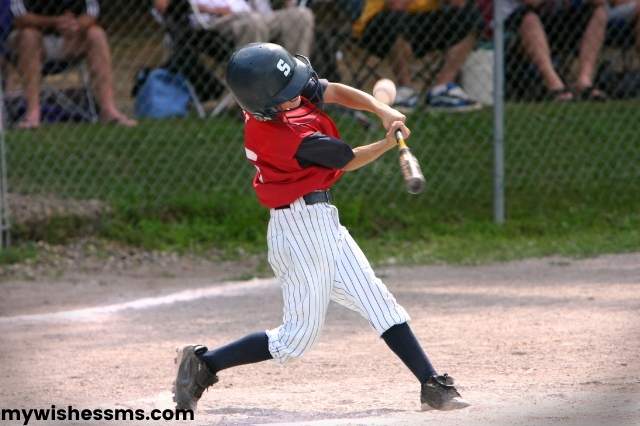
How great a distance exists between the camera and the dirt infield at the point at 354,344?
13.7ft

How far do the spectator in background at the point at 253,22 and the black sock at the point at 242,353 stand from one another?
15.4ft

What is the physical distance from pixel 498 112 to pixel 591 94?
151 centimetres

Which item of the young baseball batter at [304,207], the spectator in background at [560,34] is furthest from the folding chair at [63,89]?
the young baseball batter at [304,207]

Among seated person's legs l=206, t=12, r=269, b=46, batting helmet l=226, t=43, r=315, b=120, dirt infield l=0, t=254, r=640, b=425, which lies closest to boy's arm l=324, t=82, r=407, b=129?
batting helmet l=226, t=43, r=315, b=120

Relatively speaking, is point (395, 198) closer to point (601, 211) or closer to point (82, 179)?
point (601, 211)

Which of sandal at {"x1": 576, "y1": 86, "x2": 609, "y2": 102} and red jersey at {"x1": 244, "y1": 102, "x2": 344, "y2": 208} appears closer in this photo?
red jersey at {"x1": 244, "y1": 102, "x2": 344, "y2": 208}

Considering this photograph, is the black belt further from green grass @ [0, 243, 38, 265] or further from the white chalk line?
green grass @ [0, 243, 38, 265]

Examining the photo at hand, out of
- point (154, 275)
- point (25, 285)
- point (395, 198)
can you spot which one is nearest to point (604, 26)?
point (395, 198)

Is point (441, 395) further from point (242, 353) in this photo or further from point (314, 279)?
point (242, 353)

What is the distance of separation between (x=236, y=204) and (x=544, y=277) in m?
2.45

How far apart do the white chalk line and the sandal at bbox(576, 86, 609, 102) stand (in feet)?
11.3

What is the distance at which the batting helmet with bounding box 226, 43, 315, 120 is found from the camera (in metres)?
3.97

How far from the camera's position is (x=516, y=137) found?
30.0ft

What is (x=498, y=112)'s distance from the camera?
Answer: 813 centimetres
